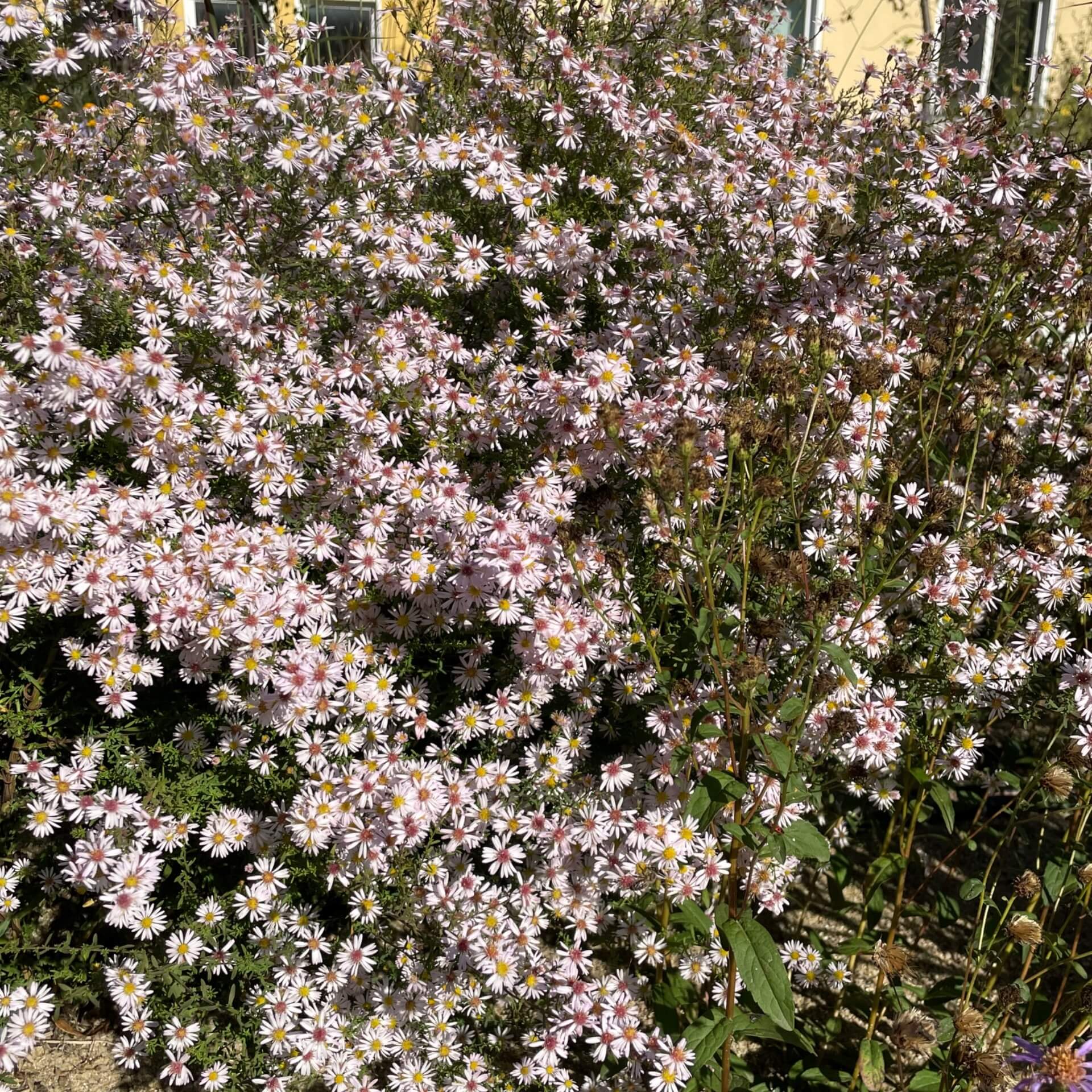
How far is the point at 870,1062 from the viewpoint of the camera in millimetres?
2359

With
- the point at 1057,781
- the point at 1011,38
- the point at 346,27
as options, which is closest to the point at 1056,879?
the point at 1057,781

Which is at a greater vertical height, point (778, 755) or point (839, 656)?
point (839, 656)

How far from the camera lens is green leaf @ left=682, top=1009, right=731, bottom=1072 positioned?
207 centimetres

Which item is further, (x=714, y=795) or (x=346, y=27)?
(x=346, y=27)

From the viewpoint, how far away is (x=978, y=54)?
28.3ft

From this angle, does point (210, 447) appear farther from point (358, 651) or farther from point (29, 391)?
point (358, 651)

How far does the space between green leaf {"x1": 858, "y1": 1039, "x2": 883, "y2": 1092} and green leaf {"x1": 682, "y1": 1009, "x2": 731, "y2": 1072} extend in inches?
15.9

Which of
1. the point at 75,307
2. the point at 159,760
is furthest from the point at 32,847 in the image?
the point at 75,307

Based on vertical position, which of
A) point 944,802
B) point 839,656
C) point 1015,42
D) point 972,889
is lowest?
point 972,889

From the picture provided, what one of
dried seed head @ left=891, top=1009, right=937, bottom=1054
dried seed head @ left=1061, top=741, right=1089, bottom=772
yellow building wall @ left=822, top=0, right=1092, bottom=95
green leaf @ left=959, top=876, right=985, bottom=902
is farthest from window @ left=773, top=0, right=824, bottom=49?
dried seed head @ left=891, top=1009, right=937, bottom=1054

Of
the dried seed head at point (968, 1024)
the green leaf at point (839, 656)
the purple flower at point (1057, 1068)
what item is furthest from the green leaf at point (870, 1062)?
the green leaf at point (839, 656)

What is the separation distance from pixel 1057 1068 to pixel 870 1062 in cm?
90

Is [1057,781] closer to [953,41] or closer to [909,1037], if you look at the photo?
[909,1037]

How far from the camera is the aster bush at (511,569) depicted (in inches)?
89.4
